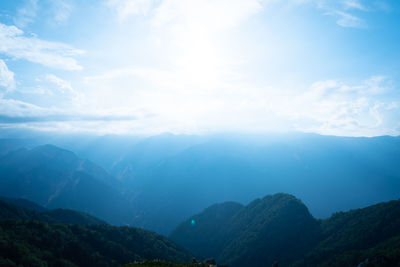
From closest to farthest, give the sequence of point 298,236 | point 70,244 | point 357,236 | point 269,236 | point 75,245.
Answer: point 70,244, point 75,245, point 357,236, point 298,236, point 269,236

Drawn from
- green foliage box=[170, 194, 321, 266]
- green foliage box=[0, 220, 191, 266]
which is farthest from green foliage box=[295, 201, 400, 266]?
green foliage box=[0, 220, 191, 266]

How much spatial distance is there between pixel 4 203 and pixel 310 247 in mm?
198552

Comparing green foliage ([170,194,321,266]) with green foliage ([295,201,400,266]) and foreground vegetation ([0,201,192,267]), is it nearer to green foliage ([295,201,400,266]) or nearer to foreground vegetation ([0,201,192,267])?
green foliage ([295,201,400,266])

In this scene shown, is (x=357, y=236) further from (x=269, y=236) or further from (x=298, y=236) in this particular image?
(x=269, y=236)

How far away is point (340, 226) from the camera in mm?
131750

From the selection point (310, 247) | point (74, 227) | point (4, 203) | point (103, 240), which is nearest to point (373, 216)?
point (310, 247)

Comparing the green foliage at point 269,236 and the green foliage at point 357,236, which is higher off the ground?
the green foliage at point 357,236

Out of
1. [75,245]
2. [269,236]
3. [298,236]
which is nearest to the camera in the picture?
[75,245]

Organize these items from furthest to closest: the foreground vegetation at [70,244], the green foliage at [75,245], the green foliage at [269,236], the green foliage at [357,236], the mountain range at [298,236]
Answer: the green foliage at [269,236], the mountain range at [298,236], the green foliage at [357,236], the green foliage at [75,245], the foreground vegetation at [70,244]

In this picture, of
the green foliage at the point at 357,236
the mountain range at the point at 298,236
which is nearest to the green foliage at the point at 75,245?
the mountain range at the point at 298,236

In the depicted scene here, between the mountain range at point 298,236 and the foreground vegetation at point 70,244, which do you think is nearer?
the foreground vegetation at point 70,244

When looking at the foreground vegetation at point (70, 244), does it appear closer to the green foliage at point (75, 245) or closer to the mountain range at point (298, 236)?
the green foliage at point (75, 245)

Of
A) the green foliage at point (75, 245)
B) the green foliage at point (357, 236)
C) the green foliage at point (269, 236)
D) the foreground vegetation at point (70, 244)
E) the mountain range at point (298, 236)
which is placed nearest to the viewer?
the foreground vegetation at point (70, 244)

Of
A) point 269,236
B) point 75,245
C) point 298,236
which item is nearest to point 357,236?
point 298,236
